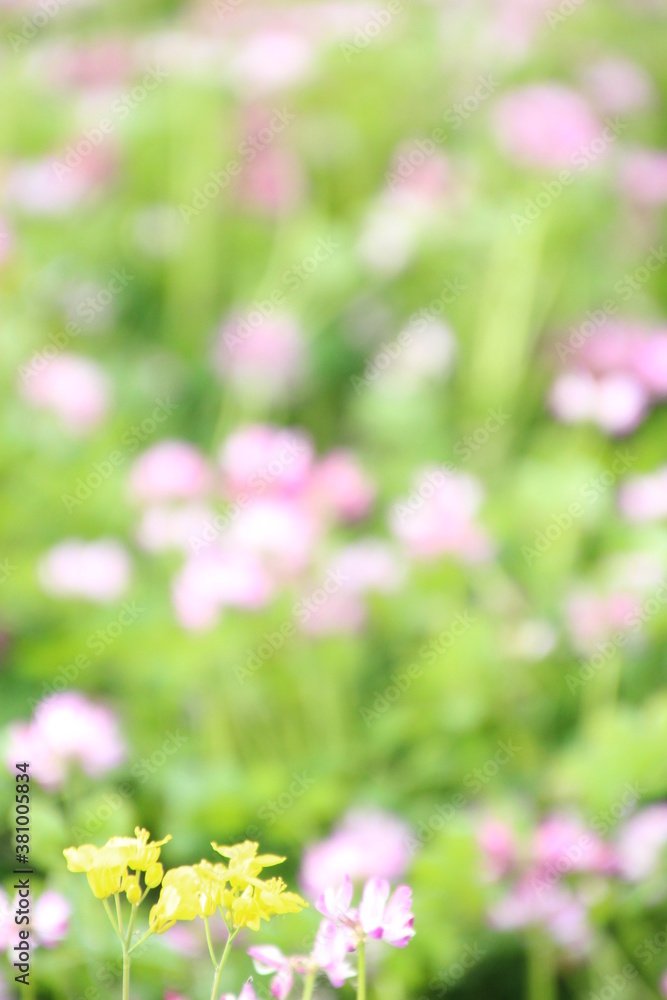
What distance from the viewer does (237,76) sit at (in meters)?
1.47

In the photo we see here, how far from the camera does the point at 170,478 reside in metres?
1.02

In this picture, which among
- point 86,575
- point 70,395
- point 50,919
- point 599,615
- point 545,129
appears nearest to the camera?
point 50,919

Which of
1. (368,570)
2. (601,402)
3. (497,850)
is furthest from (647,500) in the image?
(497,850)

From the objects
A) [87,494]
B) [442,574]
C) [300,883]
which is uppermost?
[87,494]

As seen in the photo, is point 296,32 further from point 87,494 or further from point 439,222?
point 87,494

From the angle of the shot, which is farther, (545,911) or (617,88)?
(617,88)

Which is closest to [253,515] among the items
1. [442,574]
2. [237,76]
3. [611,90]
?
[442,574]

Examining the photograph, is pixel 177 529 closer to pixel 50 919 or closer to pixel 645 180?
pixel 50 919

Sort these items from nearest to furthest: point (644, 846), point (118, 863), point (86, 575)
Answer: point (118, 863) → point (644, 846) → point (86, 575)

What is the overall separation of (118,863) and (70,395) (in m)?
0.87

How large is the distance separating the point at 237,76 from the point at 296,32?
14 cm

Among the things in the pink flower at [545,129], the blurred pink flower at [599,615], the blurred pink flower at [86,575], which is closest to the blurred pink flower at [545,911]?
the blurred pink flower at [599,615]

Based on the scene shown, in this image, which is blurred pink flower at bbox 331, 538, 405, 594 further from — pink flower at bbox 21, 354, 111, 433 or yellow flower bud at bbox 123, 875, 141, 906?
yellow flower bud at bbox 123, 875, 141, 906

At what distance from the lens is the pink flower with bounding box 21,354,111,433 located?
117 centimetres
